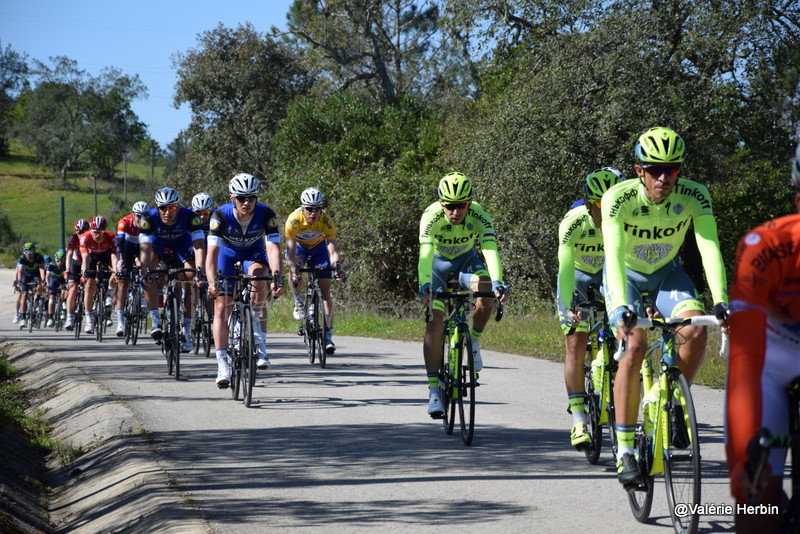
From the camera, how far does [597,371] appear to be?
263 inches

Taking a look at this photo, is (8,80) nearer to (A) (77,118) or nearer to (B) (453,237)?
(A) (77,118)

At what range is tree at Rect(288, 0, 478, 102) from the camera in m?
45.9

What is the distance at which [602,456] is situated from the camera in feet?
23.7

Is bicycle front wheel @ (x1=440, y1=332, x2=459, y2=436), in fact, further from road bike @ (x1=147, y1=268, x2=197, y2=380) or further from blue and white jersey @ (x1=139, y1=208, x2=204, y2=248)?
blue and white jersey @ (x1=139, y1=208, x2=204, y2=248)

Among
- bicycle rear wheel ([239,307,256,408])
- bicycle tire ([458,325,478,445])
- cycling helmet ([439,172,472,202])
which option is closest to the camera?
bicycle tire ([458,325,478,445])

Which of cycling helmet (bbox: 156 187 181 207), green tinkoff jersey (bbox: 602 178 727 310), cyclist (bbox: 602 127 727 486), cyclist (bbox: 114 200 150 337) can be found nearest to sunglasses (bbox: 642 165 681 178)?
cyclist (bbox: 602 127 727 486)

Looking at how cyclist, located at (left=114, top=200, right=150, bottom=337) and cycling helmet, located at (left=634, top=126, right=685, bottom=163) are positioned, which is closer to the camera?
cycling helmet, located at (left=634, top=126, right=685, bottom=163)

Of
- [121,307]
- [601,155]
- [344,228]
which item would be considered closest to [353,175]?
[344,228]

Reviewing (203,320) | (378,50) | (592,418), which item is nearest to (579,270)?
(592,418)

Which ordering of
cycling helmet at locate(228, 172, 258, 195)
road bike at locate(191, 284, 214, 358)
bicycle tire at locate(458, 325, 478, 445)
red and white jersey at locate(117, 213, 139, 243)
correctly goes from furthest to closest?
red and white jersey at locate(117, 213, 139, 243) → road bike at locate(191, 284, 214, 358) → cycling helmet at locate(228, 172, 258, 195) → bicycle tire at locate(458, 325, 478, 445)

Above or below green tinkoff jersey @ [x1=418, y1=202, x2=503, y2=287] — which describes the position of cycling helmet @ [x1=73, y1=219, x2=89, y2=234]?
above

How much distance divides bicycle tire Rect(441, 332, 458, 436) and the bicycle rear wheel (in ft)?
7.43

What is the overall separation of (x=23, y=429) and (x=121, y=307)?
26.9ft

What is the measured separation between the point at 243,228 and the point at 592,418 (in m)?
4.96
